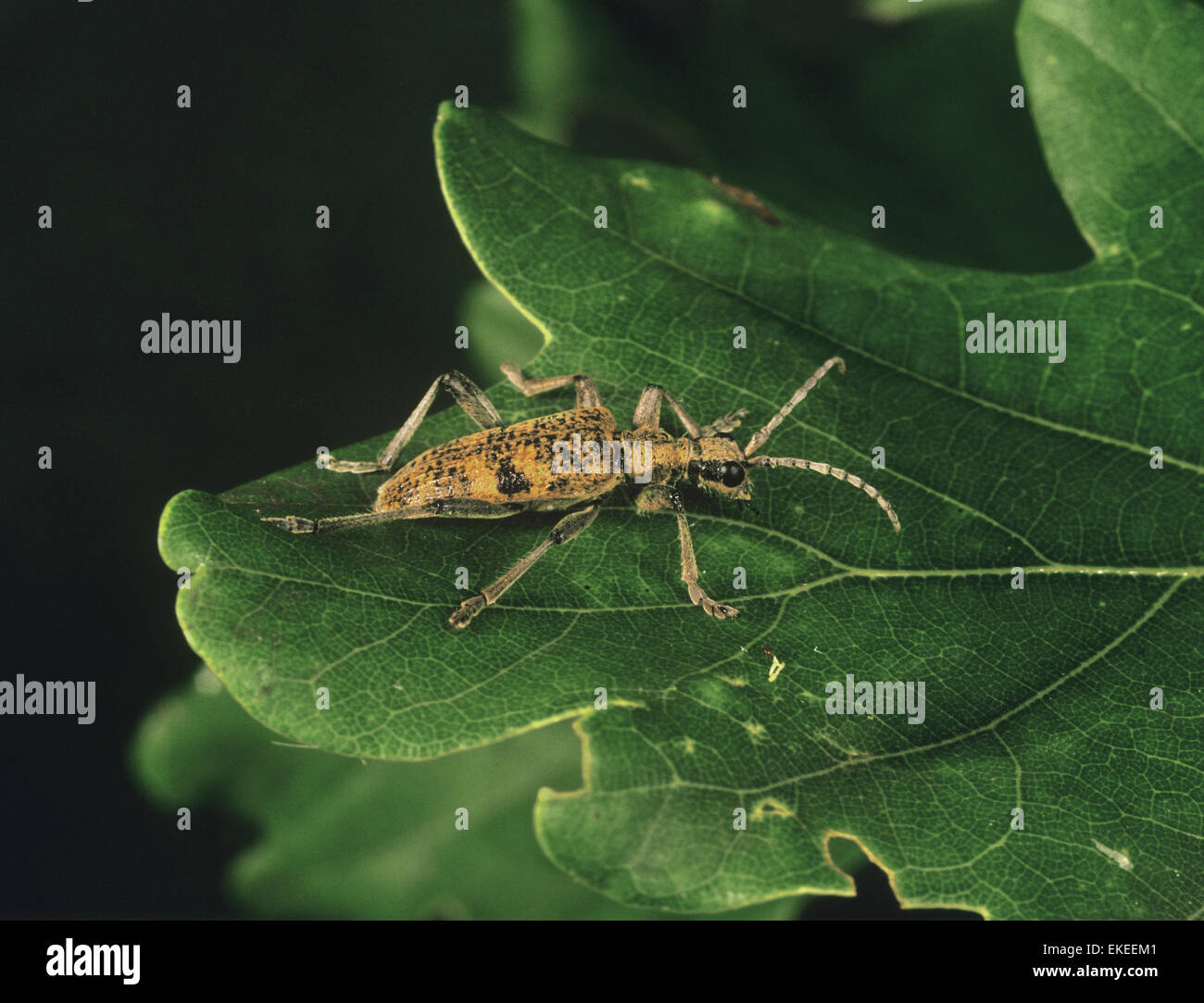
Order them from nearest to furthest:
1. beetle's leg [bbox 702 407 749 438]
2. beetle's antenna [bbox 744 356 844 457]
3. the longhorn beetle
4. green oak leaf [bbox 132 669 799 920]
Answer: the longhorn beetle
beetle's antenna [bbox 744 356 844 457]
beetle's leg [bbox 702 407 749 438]
green oak leaf [bbox 132 669 799 920]

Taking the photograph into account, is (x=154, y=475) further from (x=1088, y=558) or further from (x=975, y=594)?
(x=1088, y=558)

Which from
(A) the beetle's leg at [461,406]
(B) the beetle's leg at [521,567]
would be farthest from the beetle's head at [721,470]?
(A) the beetle's leg at [461,406]

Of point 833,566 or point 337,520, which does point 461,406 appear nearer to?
point 337,520

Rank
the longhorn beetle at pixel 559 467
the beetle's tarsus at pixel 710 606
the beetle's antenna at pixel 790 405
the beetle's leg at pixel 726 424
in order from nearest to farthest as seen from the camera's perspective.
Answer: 1. the beetle's tarsus at pixel 710 606
2. the longhorn beetle at pixel 559 467
3. the beetle's antenna at pixel 790 405
4. the beetle's leg at pixel 726 424

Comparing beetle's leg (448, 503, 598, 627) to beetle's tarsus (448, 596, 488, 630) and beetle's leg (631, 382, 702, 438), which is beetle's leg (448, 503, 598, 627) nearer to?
beetle's tarsus (448, 596, 488, 630)

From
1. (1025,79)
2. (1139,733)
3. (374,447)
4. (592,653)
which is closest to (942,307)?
(1025,79)

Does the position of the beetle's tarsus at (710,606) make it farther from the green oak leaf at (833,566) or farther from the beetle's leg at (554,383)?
the beetle's leg at (554,383)

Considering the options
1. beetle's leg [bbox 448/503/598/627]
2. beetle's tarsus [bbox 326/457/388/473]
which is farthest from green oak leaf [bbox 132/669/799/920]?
beetle's tarsus [bbox 326/457/388/473]
